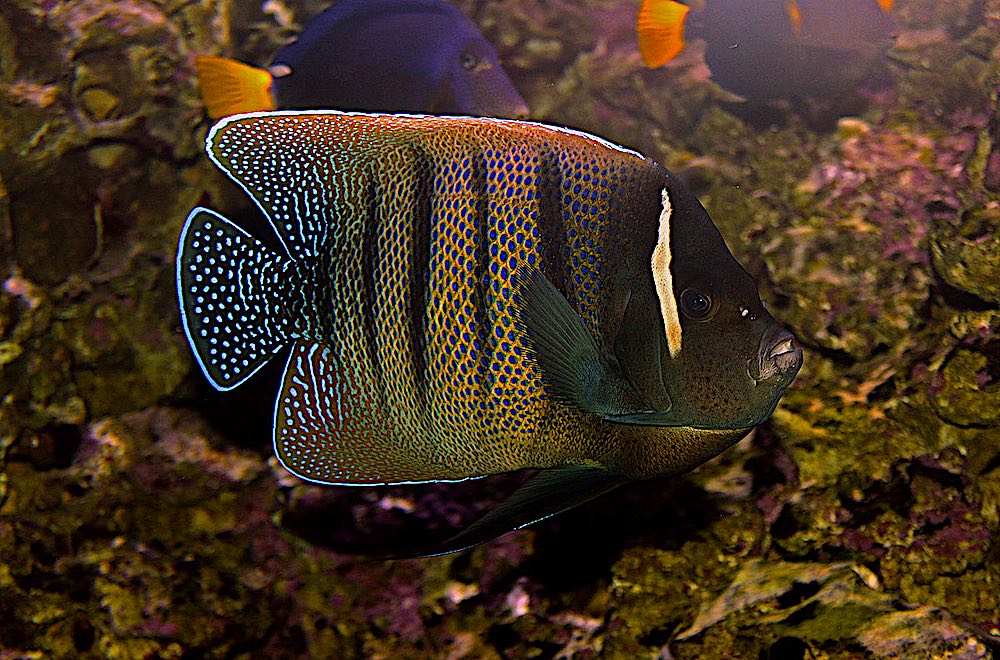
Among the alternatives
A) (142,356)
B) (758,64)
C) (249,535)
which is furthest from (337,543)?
(758,64)

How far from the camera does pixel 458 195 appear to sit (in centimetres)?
136

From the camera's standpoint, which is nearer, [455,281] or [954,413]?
[455,281]

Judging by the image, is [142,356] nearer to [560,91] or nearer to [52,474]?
[52,474]

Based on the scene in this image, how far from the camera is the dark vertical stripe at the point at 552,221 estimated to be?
4.29 feet

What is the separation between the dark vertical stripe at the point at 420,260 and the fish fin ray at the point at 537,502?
0.34 m

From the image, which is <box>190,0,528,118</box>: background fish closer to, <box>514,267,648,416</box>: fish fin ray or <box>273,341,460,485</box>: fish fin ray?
<box>273,341,460,485</box>: fish fin ray

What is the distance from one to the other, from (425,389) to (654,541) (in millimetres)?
1054

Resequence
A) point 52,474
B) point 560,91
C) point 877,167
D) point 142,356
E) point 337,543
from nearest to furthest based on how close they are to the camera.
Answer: point 337,543
point 52,474
point 142,356
point 877,167
point 560,91

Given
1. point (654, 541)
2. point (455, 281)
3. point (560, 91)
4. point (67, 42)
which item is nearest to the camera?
point (455, 281)

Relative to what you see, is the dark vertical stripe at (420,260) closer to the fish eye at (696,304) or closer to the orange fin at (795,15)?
the fish eye at (696,304)

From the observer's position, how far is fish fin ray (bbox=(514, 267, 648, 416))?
1215 mm

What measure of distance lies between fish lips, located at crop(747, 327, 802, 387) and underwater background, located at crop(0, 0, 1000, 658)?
0.95 metres

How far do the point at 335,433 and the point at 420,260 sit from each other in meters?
0.46

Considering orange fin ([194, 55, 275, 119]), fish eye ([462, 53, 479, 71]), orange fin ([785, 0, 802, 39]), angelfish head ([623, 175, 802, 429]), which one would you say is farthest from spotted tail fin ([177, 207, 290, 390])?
orange fin ([785, 0, 802, 39])
